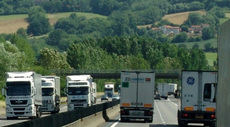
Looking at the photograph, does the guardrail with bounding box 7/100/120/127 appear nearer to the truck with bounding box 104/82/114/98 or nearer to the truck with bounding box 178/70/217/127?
the truck with bounding box 178/70/217/127

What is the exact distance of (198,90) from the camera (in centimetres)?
4291

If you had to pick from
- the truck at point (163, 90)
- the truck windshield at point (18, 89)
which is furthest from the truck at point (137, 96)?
the truck at point (163, 90)

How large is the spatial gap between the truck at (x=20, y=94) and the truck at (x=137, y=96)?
689cm

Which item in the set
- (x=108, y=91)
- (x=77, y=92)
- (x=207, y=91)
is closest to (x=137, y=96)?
(x=207, y=91)

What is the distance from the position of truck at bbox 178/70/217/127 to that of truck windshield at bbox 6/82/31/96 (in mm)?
14494

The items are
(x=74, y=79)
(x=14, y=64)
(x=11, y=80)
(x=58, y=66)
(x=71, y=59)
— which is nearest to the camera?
(x=11, y=80)

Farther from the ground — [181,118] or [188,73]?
[188,73]

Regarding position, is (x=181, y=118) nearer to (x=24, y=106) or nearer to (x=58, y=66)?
(x=24, y=106)

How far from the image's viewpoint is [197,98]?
42969 millimetres

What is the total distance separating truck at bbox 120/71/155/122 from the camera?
51156 millimetres

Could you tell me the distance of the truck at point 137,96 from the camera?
168 ft

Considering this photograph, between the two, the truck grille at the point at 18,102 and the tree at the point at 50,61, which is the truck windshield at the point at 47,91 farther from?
the tree at the point at 50,61

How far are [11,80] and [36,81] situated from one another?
2690 millimetres

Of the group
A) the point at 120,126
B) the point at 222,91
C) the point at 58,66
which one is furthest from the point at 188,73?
the point at 58,66
